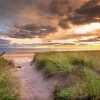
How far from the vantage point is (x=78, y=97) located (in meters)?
5.86

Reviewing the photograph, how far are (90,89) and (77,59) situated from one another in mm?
4173

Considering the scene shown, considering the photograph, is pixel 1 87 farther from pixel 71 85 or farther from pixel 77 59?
pixel 77 59

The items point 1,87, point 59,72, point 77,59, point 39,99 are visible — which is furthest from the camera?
point 77,59

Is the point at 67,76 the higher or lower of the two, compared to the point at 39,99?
higher

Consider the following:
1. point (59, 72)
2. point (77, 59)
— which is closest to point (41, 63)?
point (77, 59)

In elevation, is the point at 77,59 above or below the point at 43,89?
above

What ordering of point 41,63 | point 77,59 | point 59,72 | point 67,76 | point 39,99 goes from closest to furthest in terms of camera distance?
point 39,99
point 67,76
point 59,72
point 77,59
point 41,63

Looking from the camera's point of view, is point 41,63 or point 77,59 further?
point 41,63

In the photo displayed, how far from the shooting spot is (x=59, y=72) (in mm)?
8195

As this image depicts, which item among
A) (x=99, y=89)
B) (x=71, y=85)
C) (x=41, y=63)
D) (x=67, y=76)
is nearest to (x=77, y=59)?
(x=41, y=63)

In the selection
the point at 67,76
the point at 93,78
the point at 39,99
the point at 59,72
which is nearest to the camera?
the point at 93,78

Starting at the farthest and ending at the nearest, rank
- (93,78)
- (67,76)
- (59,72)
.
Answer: (59,72)
(67,76)
(93,78)

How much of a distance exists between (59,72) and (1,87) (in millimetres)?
2832

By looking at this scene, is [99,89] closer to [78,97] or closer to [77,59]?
[78,97]
